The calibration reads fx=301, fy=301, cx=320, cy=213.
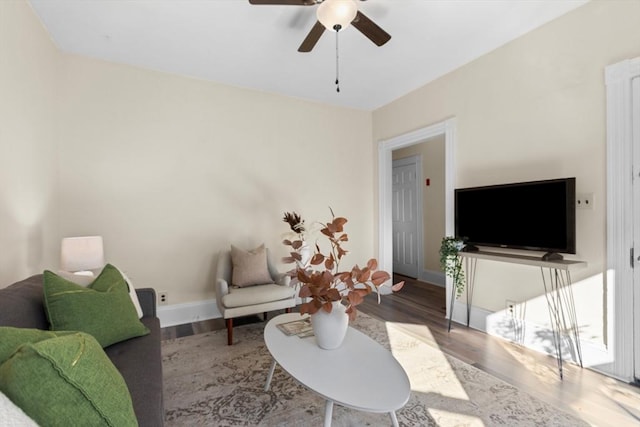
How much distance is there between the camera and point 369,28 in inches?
84.1

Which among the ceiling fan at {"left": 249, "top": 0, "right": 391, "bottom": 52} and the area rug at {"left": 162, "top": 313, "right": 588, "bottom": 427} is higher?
the ceiling fan at {"left": 249, "top": 0, "right": 391, "bottom": 52}

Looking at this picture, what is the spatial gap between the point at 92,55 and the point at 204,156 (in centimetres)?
140

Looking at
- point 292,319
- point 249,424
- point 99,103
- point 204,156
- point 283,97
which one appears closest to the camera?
point 249,424

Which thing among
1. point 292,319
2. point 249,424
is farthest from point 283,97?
point 249,424

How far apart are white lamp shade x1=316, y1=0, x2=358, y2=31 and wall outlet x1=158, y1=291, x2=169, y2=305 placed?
3.10 m

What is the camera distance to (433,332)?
3043 mm

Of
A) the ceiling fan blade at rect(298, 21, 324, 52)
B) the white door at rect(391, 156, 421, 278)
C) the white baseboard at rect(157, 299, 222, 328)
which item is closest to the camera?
the ceiling fan blade at rect(298, 21, 324, 52)

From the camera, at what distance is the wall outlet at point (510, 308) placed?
2.83 metres


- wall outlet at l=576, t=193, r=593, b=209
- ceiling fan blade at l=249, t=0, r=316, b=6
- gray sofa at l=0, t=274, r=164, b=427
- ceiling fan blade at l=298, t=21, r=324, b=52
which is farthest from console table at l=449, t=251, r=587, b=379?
gray sofa at l=0, t=274, r=164, b=427

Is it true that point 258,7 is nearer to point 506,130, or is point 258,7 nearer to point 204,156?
point 204,156

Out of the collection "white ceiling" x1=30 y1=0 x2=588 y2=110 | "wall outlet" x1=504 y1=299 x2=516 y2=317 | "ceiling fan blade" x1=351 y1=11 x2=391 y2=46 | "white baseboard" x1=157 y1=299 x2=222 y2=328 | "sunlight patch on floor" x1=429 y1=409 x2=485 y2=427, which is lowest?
"sunlight patch on floor" x1=429 y1=409 x2=485 y2=427

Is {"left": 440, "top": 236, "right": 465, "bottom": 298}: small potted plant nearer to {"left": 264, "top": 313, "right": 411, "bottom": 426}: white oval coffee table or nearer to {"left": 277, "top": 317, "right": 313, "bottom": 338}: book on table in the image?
{"left": 264, "top": 313, "right": 411, "bottom": 426}: white oval coffee table

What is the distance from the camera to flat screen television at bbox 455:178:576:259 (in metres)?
2.32

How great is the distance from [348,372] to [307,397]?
687 millimetres
